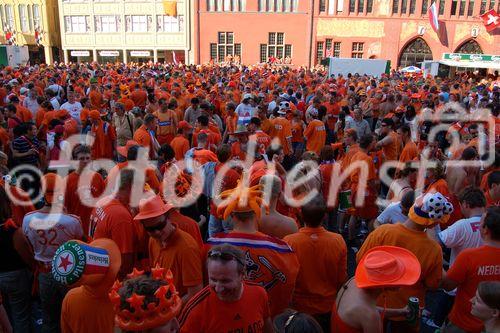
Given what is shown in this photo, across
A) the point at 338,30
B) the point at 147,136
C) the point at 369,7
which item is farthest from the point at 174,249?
the point at 369,7

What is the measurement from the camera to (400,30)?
39500mm

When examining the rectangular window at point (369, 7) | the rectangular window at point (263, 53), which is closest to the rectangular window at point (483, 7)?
the rectangular window at point (369, 7)

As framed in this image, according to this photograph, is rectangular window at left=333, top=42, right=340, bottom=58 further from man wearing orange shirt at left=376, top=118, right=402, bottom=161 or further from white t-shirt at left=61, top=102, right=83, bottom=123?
man wearing orange shirt at left=376, top=118, right=402, bottom=161

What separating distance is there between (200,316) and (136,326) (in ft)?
1.71

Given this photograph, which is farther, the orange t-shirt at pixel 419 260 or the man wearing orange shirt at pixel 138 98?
the man wearing orange shirt at pixel 138 98

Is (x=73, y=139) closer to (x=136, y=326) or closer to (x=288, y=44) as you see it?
(x=136, y=326)

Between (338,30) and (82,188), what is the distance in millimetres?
40362

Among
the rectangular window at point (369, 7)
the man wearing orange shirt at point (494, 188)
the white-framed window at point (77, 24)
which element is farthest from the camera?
the white-framed window at point (77, 24)

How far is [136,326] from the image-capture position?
1823 mm

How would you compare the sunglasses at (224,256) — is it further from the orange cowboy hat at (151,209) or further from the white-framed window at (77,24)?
the white-framed window at (77,24)

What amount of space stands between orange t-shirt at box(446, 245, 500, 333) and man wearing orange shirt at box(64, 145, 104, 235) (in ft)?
11.7

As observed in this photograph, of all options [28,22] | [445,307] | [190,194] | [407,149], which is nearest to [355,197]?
[407,149]

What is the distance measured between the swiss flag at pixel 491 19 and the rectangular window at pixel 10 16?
50.8 metres

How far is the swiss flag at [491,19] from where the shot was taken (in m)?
36.8
